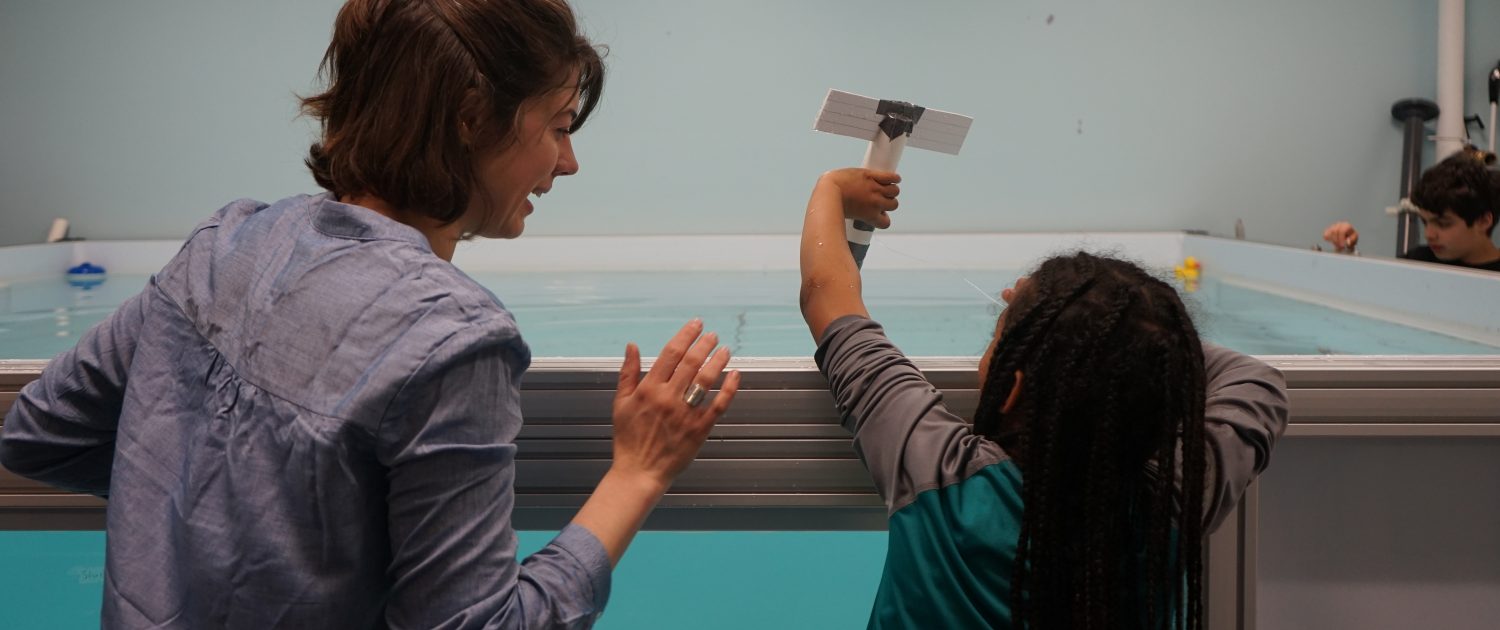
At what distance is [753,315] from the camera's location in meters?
2.72

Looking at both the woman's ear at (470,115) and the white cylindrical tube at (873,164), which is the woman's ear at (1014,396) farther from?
the woman's ear at (470,115)

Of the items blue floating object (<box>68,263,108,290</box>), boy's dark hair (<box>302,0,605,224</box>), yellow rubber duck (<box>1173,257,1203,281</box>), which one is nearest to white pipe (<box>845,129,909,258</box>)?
boy's dark hair (<box>302,0,605,224</box>)

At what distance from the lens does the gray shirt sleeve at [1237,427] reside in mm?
762

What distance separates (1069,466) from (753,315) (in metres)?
2.01

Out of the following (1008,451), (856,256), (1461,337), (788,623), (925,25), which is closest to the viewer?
(1008,451)

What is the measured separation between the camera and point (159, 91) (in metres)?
4.89

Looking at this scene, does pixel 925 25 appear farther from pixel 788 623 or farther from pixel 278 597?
pixel 278 597

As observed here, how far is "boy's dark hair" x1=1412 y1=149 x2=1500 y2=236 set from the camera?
99.3 inches

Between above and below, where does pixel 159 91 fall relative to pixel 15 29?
below

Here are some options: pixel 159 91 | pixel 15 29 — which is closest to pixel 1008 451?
pixel 159 91

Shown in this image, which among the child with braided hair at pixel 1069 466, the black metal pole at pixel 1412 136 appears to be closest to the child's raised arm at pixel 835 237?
the child with braided hair at pixel 1069 466

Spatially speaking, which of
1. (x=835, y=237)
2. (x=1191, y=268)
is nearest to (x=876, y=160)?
(x=835, y=237)

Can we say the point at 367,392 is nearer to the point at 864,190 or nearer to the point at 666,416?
the point at 666,416

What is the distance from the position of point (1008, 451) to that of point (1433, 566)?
63 cm
